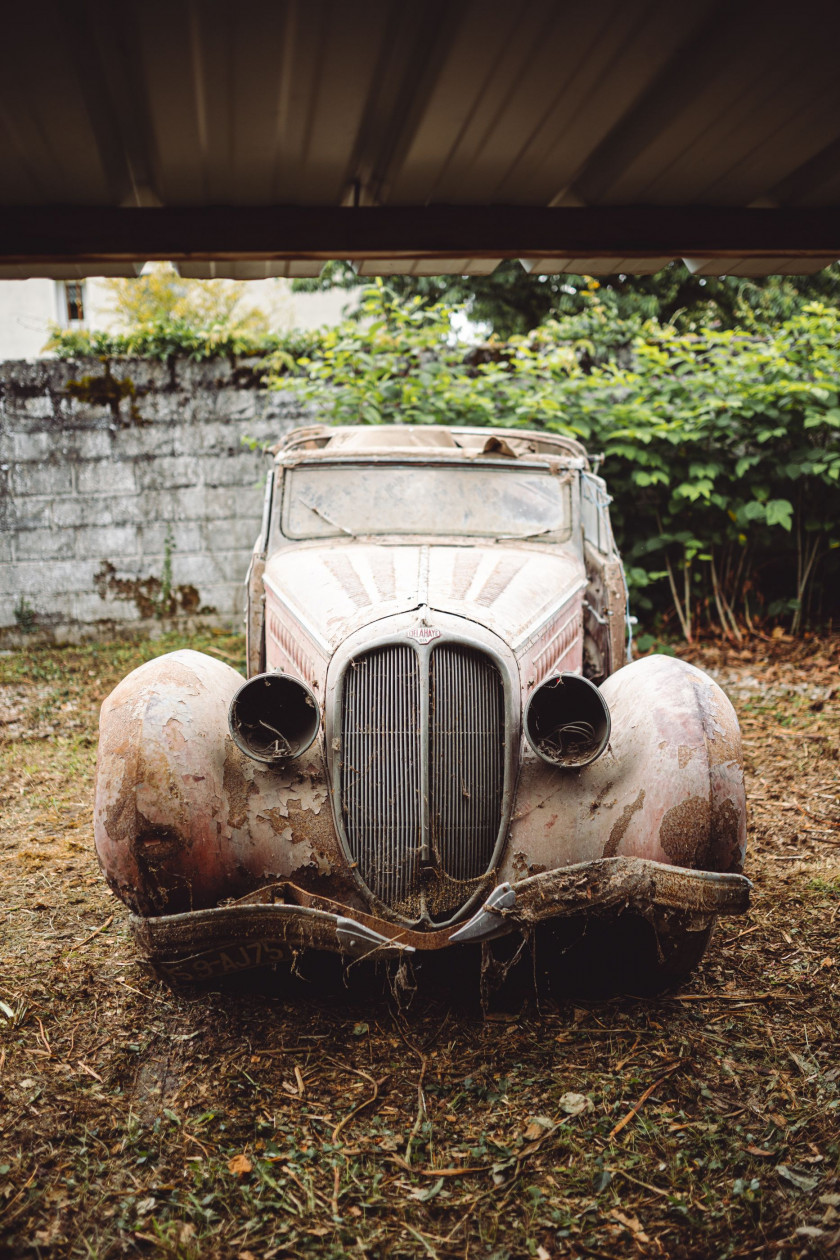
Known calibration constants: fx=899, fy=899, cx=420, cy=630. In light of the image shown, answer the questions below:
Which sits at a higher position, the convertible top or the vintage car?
the convertible top

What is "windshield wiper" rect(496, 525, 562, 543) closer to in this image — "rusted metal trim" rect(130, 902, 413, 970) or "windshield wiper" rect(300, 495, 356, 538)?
"windshield wiper" rect(300, 495, 356, 538)

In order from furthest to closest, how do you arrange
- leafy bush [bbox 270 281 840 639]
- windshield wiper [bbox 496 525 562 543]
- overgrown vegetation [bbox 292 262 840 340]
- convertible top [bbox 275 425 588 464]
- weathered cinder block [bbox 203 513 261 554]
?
1. overgrown vegetation [bbox 292 262 840 340]
2. weathered cinder block [bbox 203 513 261 554]
3. leafy bush [bbox 270 281 840 639]
4. convertible top [bbox 275 425 588 464]
5. windshield wiper [bbox 496 525 562 543]

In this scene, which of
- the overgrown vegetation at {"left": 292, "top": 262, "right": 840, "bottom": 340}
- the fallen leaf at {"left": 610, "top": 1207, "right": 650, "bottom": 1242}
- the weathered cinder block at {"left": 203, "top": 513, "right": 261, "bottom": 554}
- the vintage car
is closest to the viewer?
the fallen leaf at {"left": 610, "top": 1207, "right": 650, "bottom": 1242}

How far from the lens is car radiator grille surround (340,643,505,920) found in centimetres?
294

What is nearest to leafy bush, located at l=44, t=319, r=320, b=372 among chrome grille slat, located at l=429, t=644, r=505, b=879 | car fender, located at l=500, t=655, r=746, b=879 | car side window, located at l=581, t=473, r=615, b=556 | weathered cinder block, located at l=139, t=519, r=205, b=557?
weathered cinder block, located at l=139, t=519, r=205, b=557

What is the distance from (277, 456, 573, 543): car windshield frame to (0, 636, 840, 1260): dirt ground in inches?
79.0

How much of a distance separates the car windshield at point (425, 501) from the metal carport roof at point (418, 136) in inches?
46.9

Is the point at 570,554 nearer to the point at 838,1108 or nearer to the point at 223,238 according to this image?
the point at 223,238

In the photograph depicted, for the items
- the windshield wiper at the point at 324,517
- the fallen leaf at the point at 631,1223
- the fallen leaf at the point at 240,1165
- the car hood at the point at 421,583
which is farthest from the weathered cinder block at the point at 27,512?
the fallen leaf at the point at 631,1223

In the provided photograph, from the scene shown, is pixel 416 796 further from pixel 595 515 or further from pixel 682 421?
pixel 682 421

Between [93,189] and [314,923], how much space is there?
2570 millimetres

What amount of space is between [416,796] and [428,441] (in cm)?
284

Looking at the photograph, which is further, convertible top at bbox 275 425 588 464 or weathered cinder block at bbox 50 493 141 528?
weathered cinder block at bbox 50 493 141 528

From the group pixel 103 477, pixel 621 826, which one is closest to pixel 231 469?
pixel 103 477
